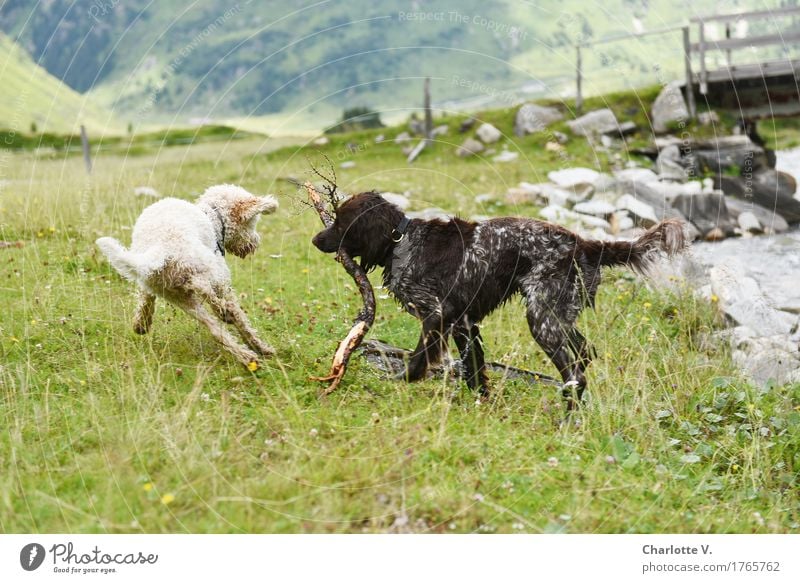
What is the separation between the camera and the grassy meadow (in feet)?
15.8

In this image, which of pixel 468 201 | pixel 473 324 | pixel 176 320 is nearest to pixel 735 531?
pixel 473 324

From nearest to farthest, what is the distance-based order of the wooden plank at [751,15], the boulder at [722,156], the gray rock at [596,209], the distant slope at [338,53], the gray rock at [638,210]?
the gray rock at [638,210]
the gray rock at [596,209]
the wooden plank at [751,15]
the boulder at [722,156]
the distant slope at [338,53]

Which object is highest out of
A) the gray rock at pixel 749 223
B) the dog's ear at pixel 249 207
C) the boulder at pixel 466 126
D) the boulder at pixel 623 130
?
the boulder at pixel 466 126

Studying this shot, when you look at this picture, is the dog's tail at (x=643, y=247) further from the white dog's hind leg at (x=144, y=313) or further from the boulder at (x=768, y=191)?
the boulder at (x=768, y=191)

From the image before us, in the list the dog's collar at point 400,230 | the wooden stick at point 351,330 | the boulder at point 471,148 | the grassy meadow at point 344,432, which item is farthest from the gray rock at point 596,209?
the wooden stick at point 351,330

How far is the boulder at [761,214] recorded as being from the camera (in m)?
14.8

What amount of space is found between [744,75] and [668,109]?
2.00 metres

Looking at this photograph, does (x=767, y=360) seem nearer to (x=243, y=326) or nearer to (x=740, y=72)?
(x=243, y=326)

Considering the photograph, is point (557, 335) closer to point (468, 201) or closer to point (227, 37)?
point (468, 201)

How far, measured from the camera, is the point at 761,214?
15.3 metres

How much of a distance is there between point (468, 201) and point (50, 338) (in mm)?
8689

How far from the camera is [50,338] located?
277 inches

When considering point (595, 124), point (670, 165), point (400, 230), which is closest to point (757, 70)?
point (670, 165)

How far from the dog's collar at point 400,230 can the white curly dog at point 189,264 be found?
155cm
